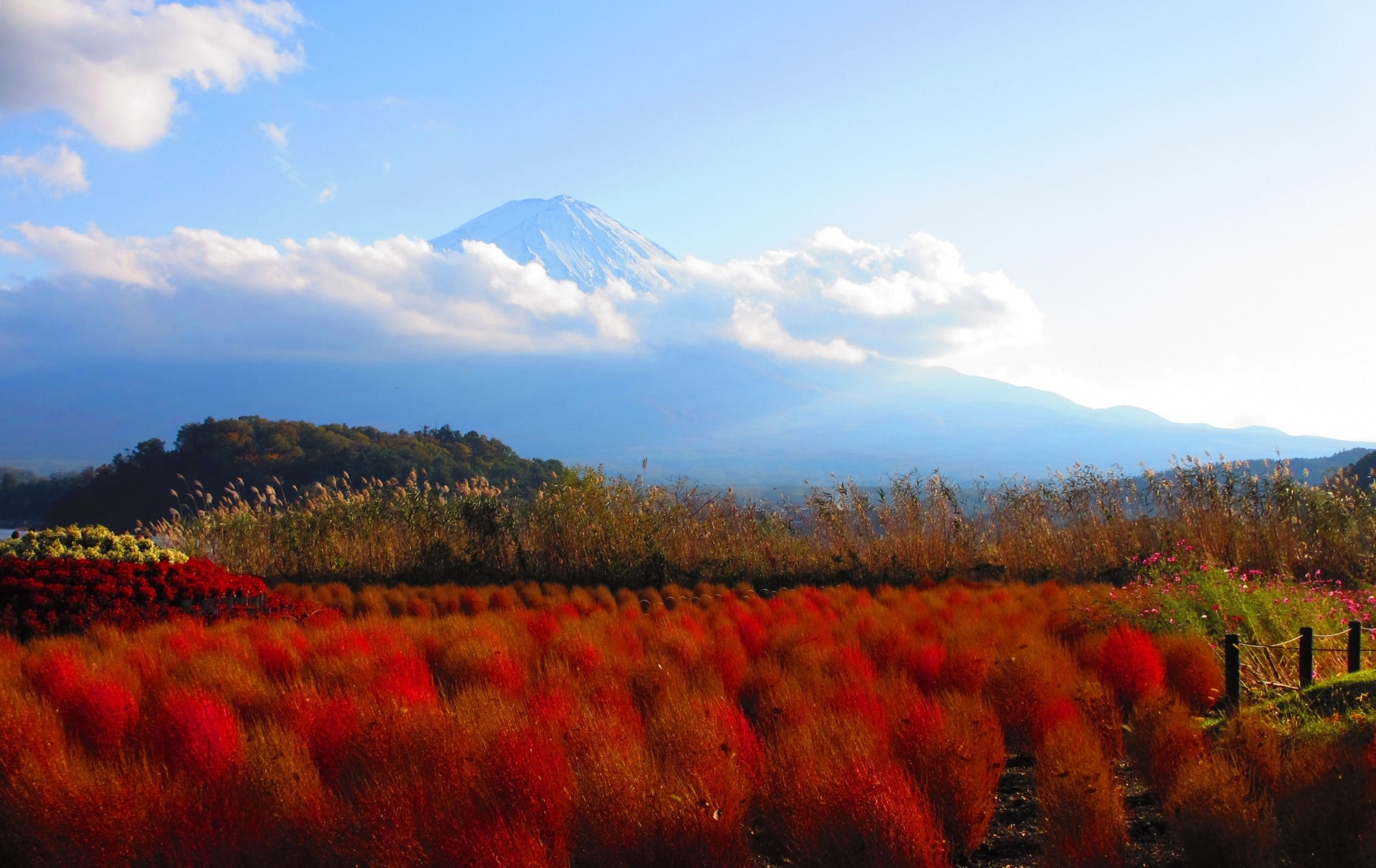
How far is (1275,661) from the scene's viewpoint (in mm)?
5453

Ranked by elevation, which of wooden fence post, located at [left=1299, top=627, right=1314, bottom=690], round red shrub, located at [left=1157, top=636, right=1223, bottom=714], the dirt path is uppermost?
wooden fence post, located at [left=1299, top=627, right=1314, bottom=690]

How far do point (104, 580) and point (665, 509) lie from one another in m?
6.64

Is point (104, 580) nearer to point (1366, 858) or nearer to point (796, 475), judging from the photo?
point (1366, 858)

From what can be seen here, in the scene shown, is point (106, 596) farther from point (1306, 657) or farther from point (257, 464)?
point (257, 464)

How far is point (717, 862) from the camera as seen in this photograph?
2.72m

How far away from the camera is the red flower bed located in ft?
24.1

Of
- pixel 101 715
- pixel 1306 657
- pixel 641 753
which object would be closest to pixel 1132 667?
pixel 1306 657

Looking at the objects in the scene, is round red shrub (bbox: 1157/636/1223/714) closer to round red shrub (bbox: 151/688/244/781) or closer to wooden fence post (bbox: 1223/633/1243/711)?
wooden fence post (bbox: 1223/633/1243/711)

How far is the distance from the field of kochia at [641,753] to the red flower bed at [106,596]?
5.73 ft

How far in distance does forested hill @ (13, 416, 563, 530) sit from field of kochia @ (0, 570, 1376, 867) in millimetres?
24591

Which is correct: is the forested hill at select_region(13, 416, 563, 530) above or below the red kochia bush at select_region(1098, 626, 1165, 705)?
above

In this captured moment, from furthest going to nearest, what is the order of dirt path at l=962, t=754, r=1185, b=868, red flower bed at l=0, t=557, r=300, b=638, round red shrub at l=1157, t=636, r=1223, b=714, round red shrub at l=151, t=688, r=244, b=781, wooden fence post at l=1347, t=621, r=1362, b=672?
red flower bed at l=0, t=557, r=300, b=638, round red shrub at l=1157, t=636, r=1223, b=714, wooden fence post at l=1347, t=621, r=1362, b=672, round red shrub at l=151, t=688, r=244, b=781, dirt path at l=962, t=754, r=1185, b=868

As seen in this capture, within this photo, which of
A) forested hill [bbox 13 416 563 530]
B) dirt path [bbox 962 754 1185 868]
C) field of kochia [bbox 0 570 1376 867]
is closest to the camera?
field of kochia [bbox 0 570 1376 867]

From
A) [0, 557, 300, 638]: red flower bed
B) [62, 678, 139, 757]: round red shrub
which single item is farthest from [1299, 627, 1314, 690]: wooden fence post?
[0, 557, 300, 638]: red flower bed
